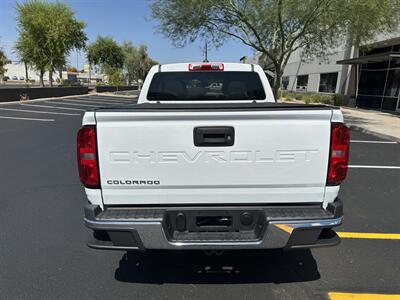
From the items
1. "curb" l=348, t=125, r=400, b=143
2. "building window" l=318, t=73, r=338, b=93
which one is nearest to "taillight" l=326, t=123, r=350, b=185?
"curb" l=348, t=125, r=400, b=143

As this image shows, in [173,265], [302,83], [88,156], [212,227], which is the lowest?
[173,265]

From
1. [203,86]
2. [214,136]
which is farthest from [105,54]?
[214,136]

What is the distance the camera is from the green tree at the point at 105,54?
162ft

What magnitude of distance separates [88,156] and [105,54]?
51.0 meters

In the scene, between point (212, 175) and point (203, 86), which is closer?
point (212, 175)

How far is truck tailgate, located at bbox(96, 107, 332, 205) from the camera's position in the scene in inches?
97.4

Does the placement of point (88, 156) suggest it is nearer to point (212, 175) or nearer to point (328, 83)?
point (212, 175)

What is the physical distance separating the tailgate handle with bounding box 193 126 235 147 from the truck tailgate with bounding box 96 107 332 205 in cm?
2

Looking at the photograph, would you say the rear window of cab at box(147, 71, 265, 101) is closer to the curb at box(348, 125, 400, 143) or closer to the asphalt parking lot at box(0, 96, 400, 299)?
the asphalt parking lot at box(0, 96, 400, 299)

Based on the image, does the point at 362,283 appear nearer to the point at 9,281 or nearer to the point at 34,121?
the point at 9,281

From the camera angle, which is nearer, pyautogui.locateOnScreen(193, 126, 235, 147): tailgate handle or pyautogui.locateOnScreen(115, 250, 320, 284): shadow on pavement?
pyautogui.locateOnScreen(193, 126, 235, 147): tailgate handle

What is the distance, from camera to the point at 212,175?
8.38 feet

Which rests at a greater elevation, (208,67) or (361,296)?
(208,67)

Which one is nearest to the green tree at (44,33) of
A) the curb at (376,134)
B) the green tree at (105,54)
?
the green tree at (105,54)
